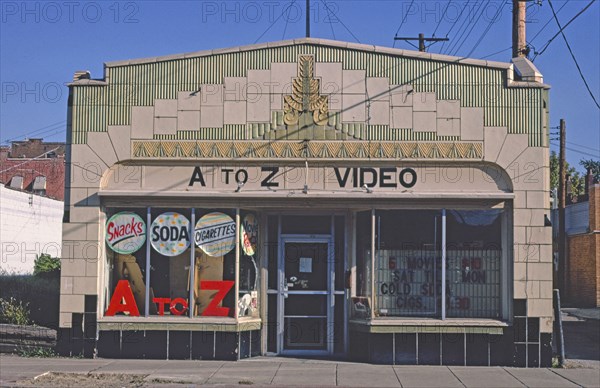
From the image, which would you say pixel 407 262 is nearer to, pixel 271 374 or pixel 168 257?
pixel 271 374

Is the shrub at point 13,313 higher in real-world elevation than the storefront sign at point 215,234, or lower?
lower

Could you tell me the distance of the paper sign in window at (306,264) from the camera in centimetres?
1683

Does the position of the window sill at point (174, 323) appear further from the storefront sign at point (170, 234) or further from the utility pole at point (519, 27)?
the utility pole at point (519, 27)

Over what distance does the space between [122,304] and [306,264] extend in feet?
12.0

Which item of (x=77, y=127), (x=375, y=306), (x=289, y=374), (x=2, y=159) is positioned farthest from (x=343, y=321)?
(x=2, y=159)

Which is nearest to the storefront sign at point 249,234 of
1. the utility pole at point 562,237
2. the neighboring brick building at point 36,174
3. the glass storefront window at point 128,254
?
the glass storefront window at point 128,254

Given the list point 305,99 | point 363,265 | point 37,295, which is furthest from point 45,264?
point 305,99

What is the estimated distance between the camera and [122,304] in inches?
642

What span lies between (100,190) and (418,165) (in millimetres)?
6068

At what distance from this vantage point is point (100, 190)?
16219mm

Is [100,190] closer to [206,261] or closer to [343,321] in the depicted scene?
[206,261]

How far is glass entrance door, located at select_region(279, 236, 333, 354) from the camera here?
16.7m

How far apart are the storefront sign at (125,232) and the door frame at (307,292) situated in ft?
8.98

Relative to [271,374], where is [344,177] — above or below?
above
